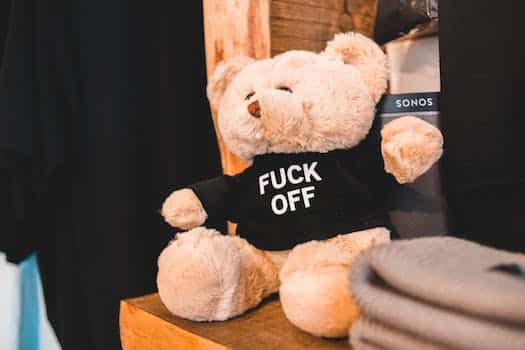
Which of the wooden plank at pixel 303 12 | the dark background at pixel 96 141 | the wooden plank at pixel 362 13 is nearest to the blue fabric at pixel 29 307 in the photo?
the dark background at pixel 96 141

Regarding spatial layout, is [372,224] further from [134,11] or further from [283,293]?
[134,11]

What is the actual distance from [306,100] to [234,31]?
0.31 meters

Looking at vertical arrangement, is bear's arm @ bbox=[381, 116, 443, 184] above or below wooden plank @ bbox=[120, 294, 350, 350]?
above

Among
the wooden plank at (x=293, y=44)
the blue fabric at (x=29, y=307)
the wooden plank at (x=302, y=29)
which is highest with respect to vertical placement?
the wooden plank at (x=302, y=29)

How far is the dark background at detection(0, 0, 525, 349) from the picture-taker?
83cm

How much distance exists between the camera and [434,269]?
34 centimetres

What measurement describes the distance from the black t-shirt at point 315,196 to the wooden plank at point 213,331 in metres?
0.10

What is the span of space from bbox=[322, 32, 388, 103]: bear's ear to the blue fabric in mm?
819

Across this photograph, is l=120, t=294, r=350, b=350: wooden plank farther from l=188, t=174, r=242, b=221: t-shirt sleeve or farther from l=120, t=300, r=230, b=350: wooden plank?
l=188, t=174, r=242, b=221: t-shirt sleeve

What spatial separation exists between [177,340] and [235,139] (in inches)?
10.1

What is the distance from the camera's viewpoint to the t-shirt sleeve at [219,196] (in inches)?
26.5

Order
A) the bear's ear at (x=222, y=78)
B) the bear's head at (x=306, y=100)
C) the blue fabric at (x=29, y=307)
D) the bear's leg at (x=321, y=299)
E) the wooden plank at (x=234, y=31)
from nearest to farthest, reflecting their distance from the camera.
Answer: the bear's leg at (x=321, y=299)
the bear's head at (x=306, y=100)
the bear's ear at (x=222, y=78)
the wooden plank at (x=234, y=31)
the blue fabric at (x=29, y=307)

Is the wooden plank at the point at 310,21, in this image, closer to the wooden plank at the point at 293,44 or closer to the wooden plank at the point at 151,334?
the wooden plank at the point at 293,44

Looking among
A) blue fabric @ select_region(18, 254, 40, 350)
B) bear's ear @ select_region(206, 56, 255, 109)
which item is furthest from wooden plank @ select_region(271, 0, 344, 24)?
blue fabric @ select_region(18, 254, 40, 350)
